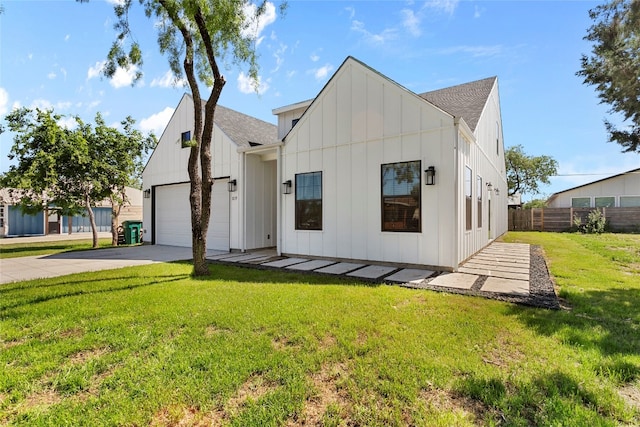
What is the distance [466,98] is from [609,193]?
1782cm

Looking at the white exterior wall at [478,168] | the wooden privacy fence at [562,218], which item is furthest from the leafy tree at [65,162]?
the wooden privacy fence at [562,218]

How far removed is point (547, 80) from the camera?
1145 cm

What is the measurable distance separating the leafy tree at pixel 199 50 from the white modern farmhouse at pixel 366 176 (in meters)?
2.40

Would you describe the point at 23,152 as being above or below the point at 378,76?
below

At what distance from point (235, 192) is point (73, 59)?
5.36m

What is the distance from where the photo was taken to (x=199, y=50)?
6562 millimetres

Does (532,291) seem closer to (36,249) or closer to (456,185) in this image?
(456,185)

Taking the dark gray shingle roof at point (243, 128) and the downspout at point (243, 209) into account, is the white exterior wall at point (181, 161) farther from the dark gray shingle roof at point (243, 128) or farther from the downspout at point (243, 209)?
the dark gray shingle roof at point (243, 128)

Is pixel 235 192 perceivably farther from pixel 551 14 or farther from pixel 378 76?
pixel 551 14

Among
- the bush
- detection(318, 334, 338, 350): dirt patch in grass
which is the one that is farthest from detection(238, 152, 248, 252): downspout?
the bush

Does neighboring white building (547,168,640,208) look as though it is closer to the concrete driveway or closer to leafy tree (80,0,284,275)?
leafy tree (80,0,284,275)

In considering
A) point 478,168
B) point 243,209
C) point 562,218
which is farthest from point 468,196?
point 562,218

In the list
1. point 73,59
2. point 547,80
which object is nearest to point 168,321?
point 73,59

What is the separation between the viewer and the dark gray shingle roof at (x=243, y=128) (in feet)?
35.2
